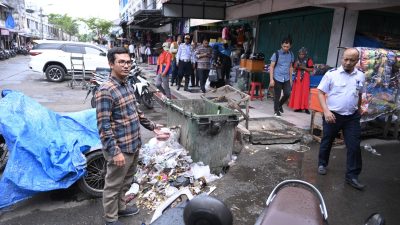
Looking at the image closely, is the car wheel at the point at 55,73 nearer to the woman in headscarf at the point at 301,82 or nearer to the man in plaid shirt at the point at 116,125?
the woman in headscarf at the point at 301,82

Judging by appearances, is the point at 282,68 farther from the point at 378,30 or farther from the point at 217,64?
the point at 217,64

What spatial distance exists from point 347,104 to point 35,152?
3.85 m

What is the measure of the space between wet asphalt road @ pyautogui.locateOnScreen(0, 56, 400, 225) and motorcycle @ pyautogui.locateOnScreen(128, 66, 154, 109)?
2.63 metres

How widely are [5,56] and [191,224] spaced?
33.6m

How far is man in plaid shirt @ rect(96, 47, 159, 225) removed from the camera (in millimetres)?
2586

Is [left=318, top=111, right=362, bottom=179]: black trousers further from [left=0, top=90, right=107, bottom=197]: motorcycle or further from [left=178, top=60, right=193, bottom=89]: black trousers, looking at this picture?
[left=178, top=60, right=193, bottom=89]: black trousers

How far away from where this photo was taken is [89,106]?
29.5 feet

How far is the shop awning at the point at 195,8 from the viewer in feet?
36.1

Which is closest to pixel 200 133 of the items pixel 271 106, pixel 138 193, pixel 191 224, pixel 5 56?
pixel 138 193

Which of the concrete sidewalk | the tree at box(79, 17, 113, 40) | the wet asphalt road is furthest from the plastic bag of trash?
the tree at box(79, 17, 113, 40)

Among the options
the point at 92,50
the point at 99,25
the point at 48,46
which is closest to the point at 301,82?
the point at 92,50

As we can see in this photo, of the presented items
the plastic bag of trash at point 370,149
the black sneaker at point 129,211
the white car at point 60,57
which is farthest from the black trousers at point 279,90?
the white car at point 60,57

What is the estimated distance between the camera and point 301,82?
7875mm

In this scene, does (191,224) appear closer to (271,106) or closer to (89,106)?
(271,106)
